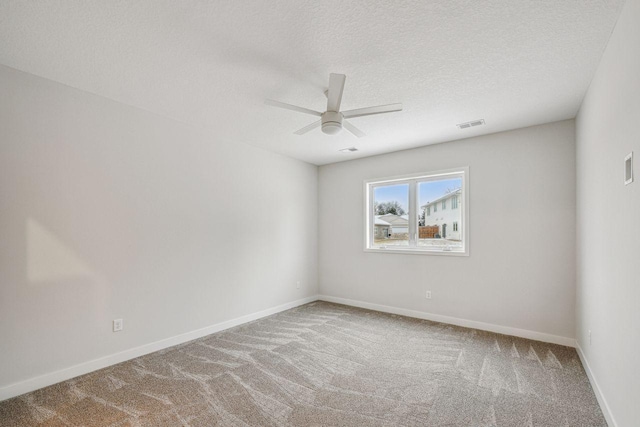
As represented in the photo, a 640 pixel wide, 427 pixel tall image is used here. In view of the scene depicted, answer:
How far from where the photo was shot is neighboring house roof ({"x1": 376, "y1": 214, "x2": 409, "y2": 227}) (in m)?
4.98

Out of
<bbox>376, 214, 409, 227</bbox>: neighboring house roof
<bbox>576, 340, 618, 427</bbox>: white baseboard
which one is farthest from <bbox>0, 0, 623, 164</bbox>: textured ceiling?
<bbox>576, 340, 618, 427</bbox>: white baseboard

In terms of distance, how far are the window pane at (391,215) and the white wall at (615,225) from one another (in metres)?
2.38

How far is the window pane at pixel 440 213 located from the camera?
443 cm

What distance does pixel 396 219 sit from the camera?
5.09 meters

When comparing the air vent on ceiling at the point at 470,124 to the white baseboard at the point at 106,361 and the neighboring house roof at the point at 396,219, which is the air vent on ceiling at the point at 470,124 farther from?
the white baseboard at the point at 106,361

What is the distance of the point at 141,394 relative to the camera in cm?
247

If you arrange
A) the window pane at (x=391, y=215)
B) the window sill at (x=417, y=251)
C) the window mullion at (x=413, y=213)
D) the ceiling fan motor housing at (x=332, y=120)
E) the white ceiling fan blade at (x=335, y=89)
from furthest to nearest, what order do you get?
the window pane at (x=391, y=215) < the window mullion at (x=413, y=213) < the window sill at (x=417, y=251) < the ceiling fan motor housing at (x=332, y=120) < the white ceiling fan blade at (x=335, y=89)

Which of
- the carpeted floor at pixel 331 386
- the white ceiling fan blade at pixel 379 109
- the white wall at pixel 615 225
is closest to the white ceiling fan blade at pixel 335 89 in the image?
the white ceiling fan blade at pixel 379 109

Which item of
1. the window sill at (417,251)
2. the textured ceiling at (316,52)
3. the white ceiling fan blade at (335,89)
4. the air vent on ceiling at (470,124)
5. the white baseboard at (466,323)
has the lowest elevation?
the white baseboard at (466,323)

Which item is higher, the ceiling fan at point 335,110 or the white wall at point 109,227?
the ceiling fan at point 335,110

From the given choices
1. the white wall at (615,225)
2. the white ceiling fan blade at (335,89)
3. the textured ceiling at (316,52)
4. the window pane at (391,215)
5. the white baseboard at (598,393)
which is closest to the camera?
the white wall at (615,225)

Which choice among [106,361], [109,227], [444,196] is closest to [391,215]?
[444,196]

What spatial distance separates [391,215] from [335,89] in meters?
3.21

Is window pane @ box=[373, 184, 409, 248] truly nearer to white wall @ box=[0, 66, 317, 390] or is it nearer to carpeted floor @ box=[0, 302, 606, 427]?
carpeted floor @ box=[0, 302, 606, 427]
